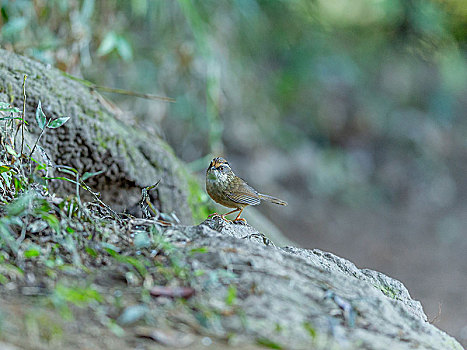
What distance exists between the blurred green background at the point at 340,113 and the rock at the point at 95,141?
2.30 meters

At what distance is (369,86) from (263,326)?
322 inches

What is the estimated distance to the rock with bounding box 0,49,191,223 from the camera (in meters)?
3.12

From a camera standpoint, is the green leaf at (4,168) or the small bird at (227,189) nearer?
the green leaf at (4,168)

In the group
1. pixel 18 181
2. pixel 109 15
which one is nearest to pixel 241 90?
pixel 109 15

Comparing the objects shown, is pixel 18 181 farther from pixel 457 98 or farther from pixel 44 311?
pixel 457 98

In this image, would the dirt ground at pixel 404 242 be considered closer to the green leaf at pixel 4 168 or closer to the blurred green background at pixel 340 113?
the blurred green background at pixel 340 113

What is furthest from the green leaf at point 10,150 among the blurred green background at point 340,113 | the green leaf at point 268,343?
the blurred green background at point 340,113

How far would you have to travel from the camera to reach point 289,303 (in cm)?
177

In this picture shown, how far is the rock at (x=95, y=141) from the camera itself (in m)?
3.12

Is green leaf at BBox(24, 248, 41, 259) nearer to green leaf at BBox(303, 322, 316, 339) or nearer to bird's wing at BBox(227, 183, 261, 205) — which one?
green leaf at BBox(303, 322, 316, 339)

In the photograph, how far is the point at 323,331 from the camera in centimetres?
168

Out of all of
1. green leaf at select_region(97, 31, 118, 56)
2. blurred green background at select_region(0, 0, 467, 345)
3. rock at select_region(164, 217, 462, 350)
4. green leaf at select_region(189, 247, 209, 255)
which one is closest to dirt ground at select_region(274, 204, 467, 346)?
blurred green background at select_region(0, 0, 467, 345)

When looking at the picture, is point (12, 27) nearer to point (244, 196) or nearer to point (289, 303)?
point (244, 196)

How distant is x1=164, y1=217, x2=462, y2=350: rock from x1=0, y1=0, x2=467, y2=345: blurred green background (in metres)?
3.94
